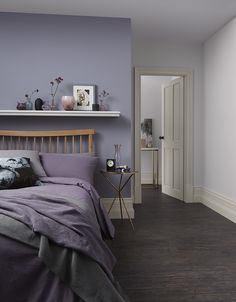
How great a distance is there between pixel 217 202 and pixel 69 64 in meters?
2.90

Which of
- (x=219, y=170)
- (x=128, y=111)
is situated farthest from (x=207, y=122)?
(x=128, y=111)

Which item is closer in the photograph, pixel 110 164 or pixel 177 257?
pixel 177 257

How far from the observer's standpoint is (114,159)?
3.84 m

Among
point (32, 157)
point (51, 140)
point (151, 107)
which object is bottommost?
point (32, 157)

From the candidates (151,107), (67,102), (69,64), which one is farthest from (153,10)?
(151,107)

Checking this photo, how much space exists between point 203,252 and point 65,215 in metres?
1.68

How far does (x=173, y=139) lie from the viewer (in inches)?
215

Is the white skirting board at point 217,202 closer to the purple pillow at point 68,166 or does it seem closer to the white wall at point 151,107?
the purple pillow at point 68,166

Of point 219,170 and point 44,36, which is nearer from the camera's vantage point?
point 44,36

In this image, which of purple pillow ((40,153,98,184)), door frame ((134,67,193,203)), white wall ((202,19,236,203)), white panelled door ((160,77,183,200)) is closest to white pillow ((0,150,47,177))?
purple pillow ((40,153,98,184))

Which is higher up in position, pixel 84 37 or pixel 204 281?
pixel 84 37

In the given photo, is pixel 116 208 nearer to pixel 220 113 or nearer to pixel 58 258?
pixel 220 113

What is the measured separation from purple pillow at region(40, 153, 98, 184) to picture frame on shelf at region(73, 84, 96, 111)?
760mm

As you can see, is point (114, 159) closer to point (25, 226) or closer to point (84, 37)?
point (84, 37)
